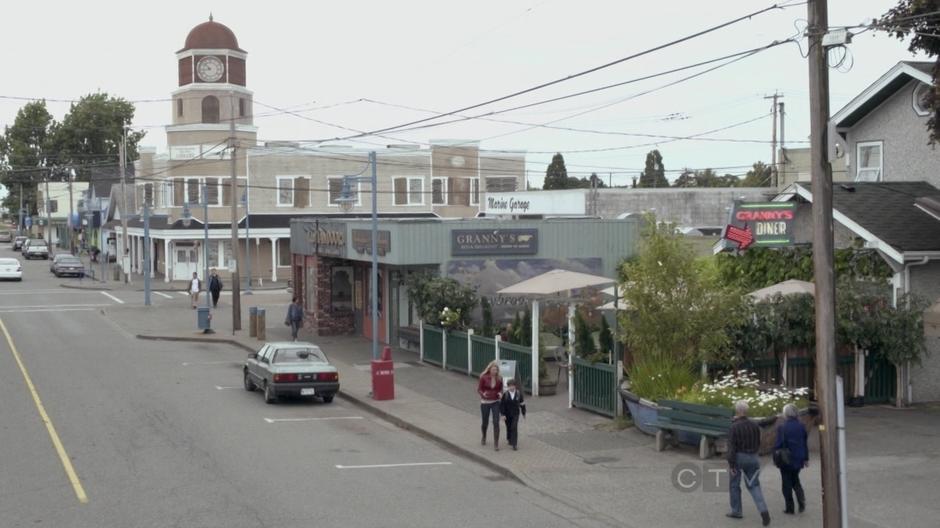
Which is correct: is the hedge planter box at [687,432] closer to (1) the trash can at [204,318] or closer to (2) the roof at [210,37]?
(1) the trash can at [204,318]

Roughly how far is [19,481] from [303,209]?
53015 mm

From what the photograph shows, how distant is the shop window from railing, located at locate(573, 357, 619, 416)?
700 inches

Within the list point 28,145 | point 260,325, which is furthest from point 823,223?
point 28,145

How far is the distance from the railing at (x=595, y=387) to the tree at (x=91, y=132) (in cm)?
11387

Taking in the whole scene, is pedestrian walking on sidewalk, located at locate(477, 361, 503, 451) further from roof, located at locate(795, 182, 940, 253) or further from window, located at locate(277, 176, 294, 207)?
window, located at locate(277, 176, 294, 207)

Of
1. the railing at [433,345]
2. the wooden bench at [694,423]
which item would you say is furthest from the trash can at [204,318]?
the wooden bench at [694,423]

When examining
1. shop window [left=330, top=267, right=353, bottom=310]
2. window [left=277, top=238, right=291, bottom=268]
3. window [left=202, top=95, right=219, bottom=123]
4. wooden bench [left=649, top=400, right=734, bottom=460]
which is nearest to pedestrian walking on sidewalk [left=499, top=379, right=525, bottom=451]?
wooden bench [left=649, top=400, right=734, bottom=460]

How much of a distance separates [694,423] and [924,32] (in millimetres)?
8613

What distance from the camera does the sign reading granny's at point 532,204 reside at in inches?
1813

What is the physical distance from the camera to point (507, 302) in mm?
32469

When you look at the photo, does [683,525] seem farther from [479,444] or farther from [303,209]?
[303,209]

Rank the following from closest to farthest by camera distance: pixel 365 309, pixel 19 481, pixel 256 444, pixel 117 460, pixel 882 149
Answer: pixel 19 481
pixel 117 460
pixel 256 444
pixel 882 149
pixel 365 309

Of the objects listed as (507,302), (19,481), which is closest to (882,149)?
(507,302)

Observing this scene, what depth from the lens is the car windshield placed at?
24547 millimetres
